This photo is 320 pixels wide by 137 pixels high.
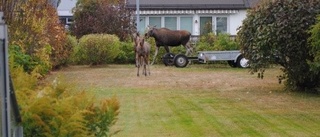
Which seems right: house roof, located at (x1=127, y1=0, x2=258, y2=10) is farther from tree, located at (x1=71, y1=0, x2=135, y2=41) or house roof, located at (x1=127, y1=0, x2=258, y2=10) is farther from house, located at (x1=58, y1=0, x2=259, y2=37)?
tree, located at (x1=71, y1=0, x2=135, y2=41)

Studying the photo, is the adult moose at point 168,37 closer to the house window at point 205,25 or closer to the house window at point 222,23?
the house window at point 205,25

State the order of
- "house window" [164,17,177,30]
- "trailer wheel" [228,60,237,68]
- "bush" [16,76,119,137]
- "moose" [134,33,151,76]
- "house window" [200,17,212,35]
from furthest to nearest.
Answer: "house window" [164,17,177,30], "house window" [200,17,212,35], "trailer wheel" [228,60,237,68], "moose" [134,33,151,76], "bush" [16,76,119,137]

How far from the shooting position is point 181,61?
33906mm

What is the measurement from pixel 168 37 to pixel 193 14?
14213mm

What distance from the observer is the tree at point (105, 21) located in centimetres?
4209

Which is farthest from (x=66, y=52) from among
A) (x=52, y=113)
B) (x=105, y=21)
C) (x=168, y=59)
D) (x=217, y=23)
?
(x=52, y=113)

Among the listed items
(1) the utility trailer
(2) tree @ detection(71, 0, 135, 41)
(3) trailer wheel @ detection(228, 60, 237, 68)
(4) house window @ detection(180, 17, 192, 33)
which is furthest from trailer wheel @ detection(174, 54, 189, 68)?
(4) house window @ detection(180, 17, 192, 33)

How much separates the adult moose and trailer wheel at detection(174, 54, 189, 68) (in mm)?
1276

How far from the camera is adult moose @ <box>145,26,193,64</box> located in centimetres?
3434

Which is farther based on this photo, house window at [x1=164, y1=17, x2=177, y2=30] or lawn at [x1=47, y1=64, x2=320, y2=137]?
house window at [x1=164, y1=17, x2=177, y2=30]

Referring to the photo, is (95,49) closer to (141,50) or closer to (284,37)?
(141,50)

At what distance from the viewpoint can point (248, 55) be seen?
792 inches

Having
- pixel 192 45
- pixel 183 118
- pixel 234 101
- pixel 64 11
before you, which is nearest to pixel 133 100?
pixel 234 101

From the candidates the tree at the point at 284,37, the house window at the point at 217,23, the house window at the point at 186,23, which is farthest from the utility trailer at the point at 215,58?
the house window at the point at 186,23
